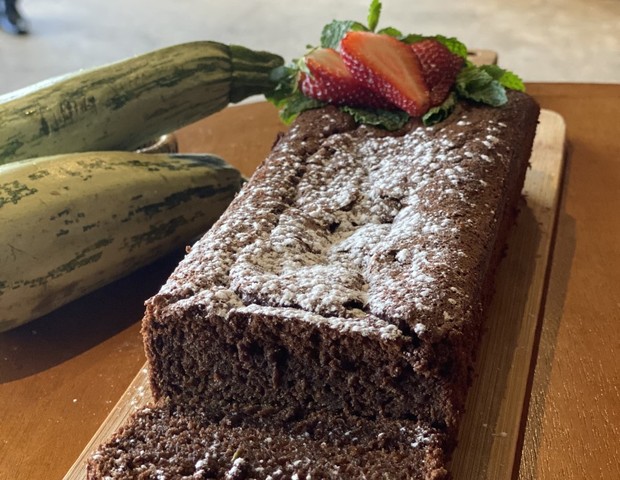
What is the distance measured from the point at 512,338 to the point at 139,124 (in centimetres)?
131

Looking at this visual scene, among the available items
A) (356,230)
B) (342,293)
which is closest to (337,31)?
(356,230)

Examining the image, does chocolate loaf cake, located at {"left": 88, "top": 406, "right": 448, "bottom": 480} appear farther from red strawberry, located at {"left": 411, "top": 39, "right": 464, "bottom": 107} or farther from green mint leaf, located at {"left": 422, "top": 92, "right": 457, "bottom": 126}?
red strawberry, located at {"left": 411, "top": 39, "right": 464, "bottom": 107}

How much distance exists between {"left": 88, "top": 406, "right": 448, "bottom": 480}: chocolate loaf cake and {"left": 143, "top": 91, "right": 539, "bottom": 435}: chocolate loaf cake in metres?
0.04

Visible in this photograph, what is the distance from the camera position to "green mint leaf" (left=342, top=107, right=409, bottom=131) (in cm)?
215

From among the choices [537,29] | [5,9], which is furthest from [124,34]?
[537,29]

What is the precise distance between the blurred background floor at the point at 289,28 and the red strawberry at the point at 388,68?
11.5 feet

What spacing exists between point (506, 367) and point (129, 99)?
1.39 m

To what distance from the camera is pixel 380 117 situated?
220cm

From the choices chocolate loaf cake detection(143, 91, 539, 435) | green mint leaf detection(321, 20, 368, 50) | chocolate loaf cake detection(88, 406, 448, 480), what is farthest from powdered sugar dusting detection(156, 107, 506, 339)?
green mint leaf detection(321, 20, 368, 50)

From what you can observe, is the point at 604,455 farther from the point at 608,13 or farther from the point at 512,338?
the point at 608,13

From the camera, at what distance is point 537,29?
6363mm

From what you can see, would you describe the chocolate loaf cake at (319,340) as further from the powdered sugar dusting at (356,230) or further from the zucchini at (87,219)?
the zucchini at (87,219)

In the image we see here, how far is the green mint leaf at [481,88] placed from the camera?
2.21 meters

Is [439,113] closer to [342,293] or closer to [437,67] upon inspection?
[437,67]
